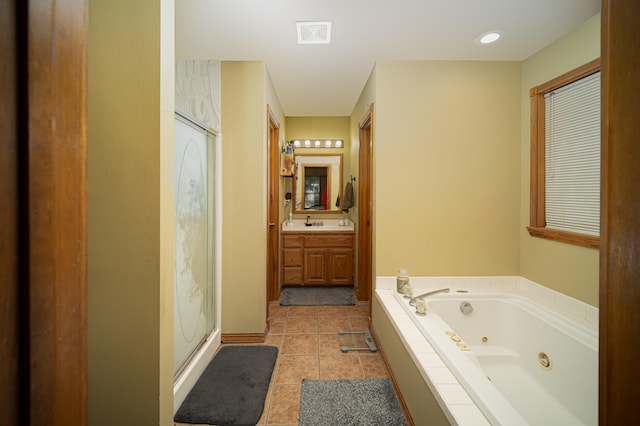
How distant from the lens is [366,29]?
1.89 m

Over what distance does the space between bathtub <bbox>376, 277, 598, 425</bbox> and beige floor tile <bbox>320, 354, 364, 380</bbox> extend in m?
0.56

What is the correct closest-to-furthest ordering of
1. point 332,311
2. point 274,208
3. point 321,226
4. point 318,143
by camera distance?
point 332,311 < point 274,208 < point 321,226 < point 318,143

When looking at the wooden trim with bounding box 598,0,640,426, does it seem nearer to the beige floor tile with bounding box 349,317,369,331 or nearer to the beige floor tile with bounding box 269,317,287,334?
the beige floor tile with bounding box 349,317,369,331

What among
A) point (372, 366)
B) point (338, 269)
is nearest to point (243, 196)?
point (372, 366)

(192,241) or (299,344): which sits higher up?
(192,241)

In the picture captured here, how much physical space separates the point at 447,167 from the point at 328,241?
1927 mm

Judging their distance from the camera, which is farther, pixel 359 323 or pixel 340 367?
pixel 359 323

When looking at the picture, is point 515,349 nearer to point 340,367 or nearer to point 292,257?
point 340,367

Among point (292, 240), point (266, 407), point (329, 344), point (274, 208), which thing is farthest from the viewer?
point (292, 240)

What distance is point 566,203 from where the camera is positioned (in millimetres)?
1908

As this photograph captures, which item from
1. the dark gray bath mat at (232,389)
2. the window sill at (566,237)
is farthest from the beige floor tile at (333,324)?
the window sill at (566,237)

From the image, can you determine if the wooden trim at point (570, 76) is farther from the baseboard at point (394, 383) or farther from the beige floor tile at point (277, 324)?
the beige floor tile at point (277, 324)

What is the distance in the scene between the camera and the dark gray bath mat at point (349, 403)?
1.61m

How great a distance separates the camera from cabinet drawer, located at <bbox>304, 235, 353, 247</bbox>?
12.5 ft
